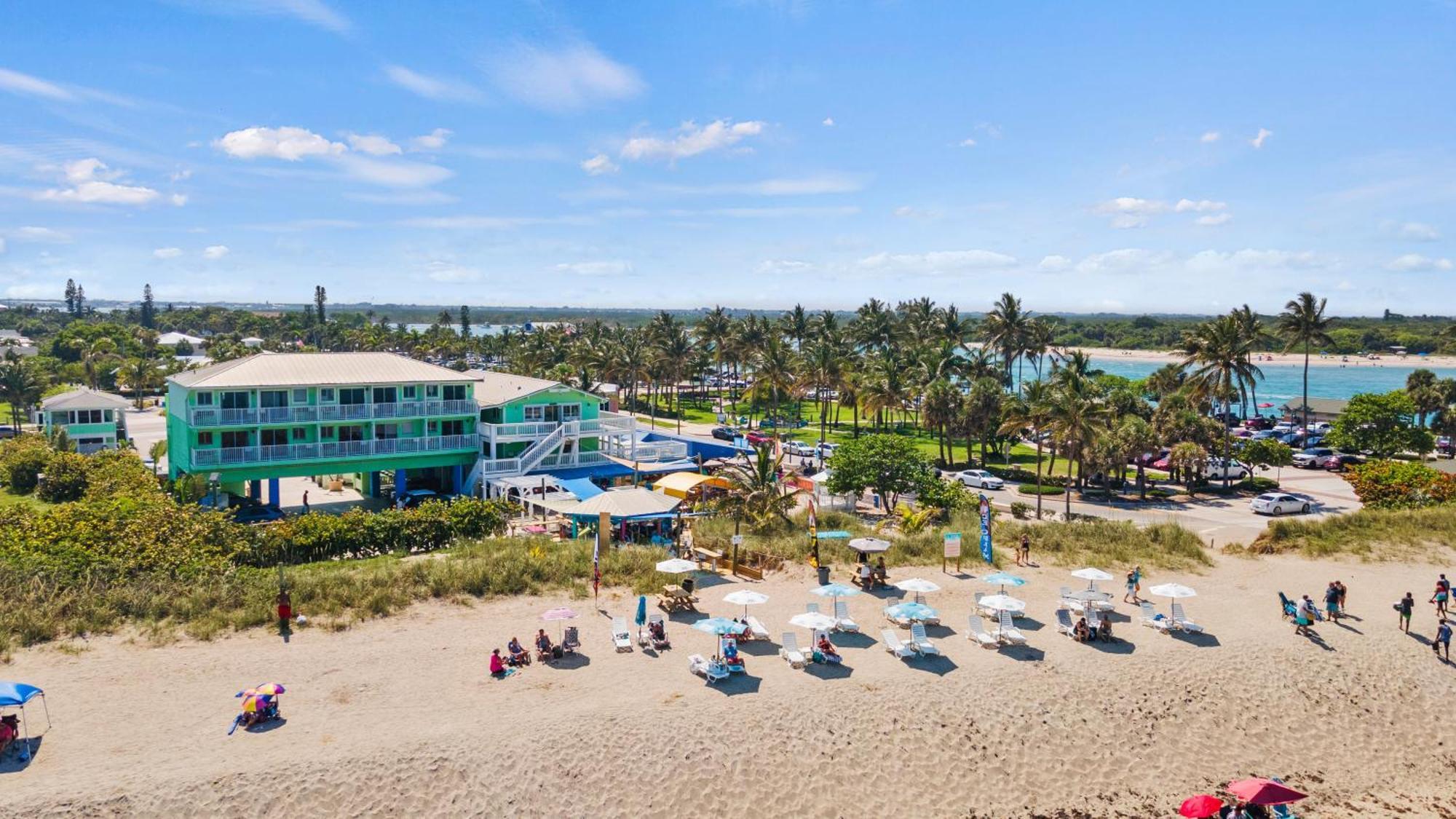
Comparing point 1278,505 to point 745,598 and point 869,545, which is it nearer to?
point 869,545

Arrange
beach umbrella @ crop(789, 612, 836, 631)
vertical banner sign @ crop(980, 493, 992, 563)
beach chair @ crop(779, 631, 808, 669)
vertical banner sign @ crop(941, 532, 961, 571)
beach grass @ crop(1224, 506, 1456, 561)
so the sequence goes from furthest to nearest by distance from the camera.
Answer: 1. beach grass @ crop(1224, 506, 1456, 561)
2. vertical banner sign @ crop(980, 493, 992, 563)
3. vertical banner sign @ crop(941, 532, 961, 571)
4. beach umbrella @ crop(789, 612, 836, 631)
5. beach chair @ crop(779, 631, 808, 669)

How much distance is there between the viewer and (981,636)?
22.6 meters

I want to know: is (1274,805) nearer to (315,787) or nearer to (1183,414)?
(315,787)

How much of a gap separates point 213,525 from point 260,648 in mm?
8394

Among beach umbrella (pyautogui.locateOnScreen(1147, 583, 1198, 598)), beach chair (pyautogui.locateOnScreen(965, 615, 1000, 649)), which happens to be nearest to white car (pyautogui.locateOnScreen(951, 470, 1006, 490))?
beach umbrella (pyautogui.locateOnScreen(1147, 583, 1198, 598))

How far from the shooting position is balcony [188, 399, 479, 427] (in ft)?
122

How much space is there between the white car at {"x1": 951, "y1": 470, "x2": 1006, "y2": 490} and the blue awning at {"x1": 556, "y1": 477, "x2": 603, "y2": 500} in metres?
21.6

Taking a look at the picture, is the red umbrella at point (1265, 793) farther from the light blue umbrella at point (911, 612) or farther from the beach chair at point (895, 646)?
the light blue umbrella at point (911, 612)

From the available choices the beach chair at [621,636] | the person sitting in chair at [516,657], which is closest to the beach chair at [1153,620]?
the beach chair at [621,636]

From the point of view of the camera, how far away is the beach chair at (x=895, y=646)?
21.5 m

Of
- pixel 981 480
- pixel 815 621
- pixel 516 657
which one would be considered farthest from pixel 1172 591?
pixel 981 480

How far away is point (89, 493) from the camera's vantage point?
36.3 m

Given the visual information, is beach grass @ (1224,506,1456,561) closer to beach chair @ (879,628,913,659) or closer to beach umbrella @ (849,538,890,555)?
beach umbrella @ (849,538,890,555)

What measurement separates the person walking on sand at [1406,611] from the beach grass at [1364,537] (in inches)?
299
